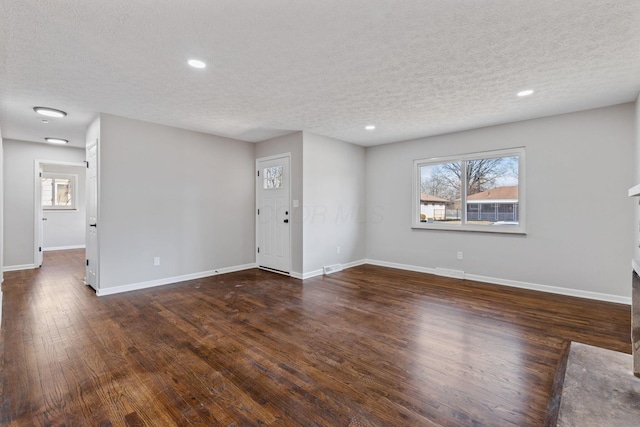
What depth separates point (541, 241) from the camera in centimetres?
408

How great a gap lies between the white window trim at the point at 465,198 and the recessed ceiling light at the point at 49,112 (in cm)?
554

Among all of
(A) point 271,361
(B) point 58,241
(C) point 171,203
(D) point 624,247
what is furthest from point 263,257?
(B) point 58,241

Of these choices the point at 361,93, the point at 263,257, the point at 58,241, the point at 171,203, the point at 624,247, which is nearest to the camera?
the point at 361,93

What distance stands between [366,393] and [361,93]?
113 inches

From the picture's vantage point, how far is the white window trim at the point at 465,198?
423 centimetres

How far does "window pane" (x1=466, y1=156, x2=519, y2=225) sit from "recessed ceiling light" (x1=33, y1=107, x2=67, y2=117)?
6098 mm

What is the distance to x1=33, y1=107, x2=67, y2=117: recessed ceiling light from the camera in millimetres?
3684

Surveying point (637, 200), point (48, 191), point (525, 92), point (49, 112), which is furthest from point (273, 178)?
point (48, 191)

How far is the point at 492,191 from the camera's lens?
4574 millimetres

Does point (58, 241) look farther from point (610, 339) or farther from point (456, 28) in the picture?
point (610, 339)

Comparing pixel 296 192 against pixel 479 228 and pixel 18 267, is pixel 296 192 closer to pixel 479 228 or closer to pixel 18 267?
pixel 479 228

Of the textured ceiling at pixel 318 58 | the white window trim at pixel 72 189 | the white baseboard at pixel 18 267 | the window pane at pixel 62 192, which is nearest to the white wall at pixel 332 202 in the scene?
the textured ceiling at pixel 318 58

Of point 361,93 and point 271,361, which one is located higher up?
point 361,93

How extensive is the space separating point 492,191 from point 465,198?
0.43m
